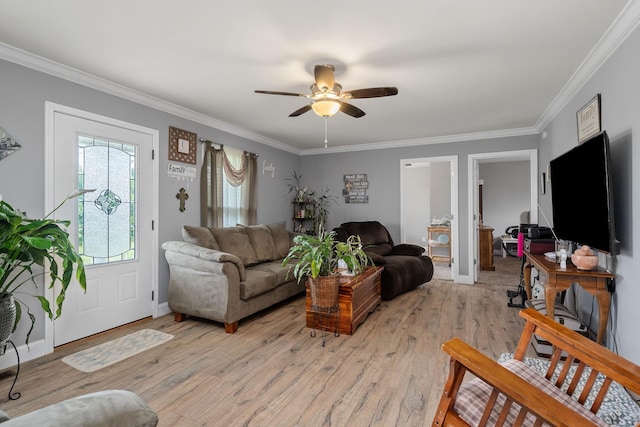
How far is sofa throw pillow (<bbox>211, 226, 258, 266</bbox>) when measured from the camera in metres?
3.70

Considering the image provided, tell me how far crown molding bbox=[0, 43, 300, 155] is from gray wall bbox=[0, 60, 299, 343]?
0.15 feet

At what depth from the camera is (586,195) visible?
2352 millimetres

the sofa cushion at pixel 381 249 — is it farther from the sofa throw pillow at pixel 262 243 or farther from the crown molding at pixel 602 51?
the crown molding at pixel 602 51

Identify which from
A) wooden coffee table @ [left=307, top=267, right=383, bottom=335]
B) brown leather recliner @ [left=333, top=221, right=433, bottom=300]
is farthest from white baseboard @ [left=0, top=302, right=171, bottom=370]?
brown leather recliner @ [left=333, top=221, right=433, bottom=300]

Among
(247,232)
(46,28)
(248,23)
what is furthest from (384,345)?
(46,28)

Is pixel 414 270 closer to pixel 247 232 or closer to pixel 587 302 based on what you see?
pixel 587 302

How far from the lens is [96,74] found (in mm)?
2809

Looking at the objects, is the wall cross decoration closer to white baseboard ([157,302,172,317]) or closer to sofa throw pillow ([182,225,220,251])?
sofa throw pillow ([182,225,220,251])

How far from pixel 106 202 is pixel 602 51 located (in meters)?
4.30

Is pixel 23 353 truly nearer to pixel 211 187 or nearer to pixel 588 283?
pixel 211 187

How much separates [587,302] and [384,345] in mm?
1822

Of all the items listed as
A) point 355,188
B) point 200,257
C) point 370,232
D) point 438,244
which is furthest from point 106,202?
point 438,244

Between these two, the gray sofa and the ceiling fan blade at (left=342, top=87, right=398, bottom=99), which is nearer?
the ceiling fan blade at (left=342, top=87, right=398, bottom=99)

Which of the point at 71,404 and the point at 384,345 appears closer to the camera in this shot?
the point at 71,404
